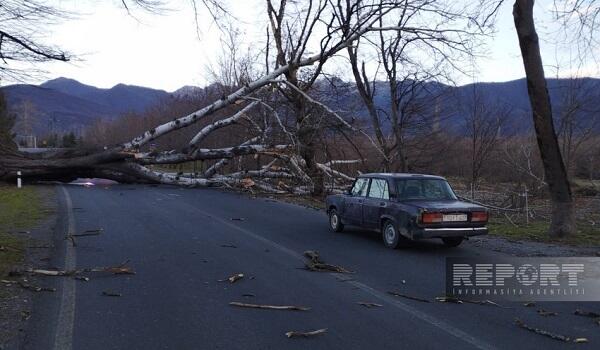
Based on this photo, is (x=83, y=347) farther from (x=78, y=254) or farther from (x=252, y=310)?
(x=78, y=254)

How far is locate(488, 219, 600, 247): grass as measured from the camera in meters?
12.2

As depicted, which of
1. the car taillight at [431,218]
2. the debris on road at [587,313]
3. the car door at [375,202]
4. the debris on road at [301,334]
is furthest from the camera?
the car door at [375,202]

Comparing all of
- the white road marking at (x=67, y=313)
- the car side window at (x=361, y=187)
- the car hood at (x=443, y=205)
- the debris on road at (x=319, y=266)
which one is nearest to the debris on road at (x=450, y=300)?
the debris on road at (x=319, y=266)

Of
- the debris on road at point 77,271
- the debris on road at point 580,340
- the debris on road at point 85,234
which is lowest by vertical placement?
the debris on road at point 580,340

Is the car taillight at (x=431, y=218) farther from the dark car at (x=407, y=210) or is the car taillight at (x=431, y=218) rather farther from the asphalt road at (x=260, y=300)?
the asphalt road at (x=260, y=300)

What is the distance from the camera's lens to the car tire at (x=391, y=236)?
11045 millimetres

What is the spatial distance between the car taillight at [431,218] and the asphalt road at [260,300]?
0.62 m

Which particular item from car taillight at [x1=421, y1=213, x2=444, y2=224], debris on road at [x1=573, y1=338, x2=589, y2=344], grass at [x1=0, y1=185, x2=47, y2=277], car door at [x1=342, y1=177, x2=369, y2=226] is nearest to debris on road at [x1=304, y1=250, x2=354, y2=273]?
car taillight at [x1=421, y1=213, x2=444, y2=224]

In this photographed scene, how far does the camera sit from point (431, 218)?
10.5m

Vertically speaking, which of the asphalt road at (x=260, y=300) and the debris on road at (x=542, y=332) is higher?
the asphalt road at (x=260, y=300)

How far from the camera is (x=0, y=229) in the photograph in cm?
1255

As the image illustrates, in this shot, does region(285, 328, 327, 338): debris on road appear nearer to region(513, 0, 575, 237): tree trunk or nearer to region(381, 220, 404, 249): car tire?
region(381, 220, 404, 249): car tire

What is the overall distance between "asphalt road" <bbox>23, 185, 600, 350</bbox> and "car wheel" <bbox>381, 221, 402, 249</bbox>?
0.66ft

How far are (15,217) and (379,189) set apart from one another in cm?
948
